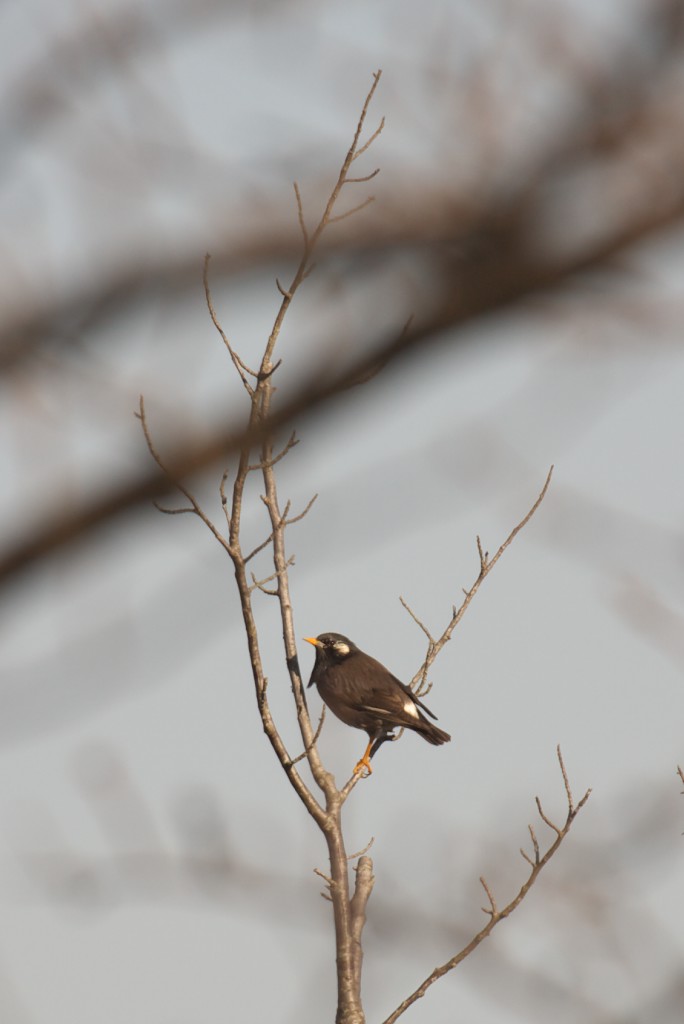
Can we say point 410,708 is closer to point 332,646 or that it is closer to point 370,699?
point 370,699

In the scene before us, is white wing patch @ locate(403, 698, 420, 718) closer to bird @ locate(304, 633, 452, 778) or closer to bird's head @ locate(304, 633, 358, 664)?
bird @ locate(304, 633, 452, 778)

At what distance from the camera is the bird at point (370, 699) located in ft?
31.7

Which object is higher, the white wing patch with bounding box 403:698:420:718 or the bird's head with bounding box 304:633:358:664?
the bird's head with bounding box 304:633:358:664

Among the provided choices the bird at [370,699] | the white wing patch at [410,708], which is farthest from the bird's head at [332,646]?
the white wing patch at [410,708]

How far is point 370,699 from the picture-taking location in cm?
983

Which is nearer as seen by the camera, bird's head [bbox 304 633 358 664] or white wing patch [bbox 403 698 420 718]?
white wing patch [bbox 403 698 420 718]

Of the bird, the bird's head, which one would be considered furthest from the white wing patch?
the bird's head

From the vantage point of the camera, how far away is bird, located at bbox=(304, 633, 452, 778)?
380 inches

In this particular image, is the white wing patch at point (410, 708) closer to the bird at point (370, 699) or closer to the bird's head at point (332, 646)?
the bird at point (370, 699)

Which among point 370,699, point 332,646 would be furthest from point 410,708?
point 332,646

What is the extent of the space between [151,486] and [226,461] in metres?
0.14

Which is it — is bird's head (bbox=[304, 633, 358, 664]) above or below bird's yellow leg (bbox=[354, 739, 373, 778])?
above

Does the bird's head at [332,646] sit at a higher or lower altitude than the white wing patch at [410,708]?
higher

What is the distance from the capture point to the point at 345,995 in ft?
20.6
